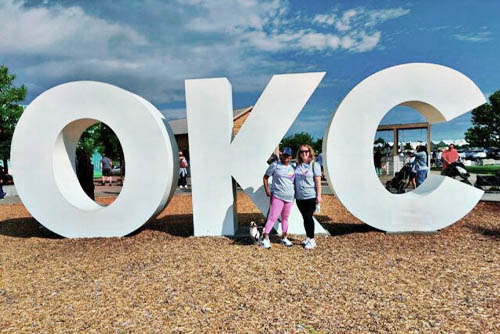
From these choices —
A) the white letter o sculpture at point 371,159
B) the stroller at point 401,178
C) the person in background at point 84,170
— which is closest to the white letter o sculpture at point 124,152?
the person in background at point 84,170

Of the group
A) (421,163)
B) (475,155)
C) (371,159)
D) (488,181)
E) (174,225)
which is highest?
(371,159)

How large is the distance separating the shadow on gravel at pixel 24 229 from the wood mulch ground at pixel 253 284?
551mm

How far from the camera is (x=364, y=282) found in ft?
13.7

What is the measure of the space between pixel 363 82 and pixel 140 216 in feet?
15.5

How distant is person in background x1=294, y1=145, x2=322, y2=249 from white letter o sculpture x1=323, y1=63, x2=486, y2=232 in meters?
0.77

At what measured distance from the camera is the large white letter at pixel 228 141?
6309mm

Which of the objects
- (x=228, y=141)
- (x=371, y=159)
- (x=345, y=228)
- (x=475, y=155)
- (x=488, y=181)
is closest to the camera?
(x=371, y=159)

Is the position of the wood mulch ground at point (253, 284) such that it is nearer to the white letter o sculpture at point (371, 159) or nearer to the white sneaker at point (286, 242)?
the white sneaker at point (286, 242)

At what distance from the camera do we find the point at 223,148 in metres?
6.48

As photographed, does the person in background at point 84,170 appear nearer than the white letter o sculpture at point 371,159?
No

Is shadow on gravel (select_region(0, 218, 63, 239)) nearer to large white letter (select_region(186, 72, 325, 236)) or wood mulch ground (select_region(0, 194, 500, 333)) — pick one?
wood mulch ground (select_region(0, 194, 500, 333))

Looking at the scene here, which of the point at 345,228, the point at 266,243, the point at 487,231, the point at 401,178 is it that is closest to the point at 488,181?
the point at 401,178

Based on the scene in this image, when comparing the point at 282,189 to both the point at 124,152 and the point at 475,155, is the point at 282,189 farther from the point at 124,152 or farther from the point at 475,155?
the point at 475,155

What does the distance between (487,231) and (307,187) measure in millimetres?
3743
